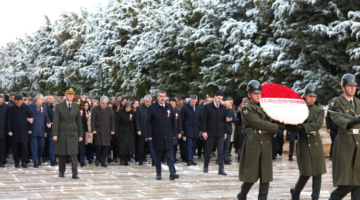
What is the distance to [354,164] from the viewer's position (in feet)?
20.5

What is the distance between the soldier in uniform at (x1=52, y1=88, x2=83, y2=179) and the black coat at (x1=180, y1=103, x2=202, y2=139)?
3.84 m

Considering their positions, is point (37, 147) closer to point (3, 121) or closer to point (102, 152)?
point (3, 121)

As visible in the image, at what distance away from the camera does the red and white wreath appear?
6.23 meters

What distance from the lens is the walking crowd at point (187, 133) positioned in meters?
6.34

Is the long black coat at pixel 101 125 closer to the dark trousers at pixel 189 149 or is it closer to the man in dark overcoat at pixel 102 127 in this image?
the man in dark overcoat at pixel 102 127

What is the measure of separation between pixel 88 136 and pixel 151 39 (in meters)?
14.6

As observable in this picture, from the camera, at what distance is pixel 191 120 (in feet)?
42.9

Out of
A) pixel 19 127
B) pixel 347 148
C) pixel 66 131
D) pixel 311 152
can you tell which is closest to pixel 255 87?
pixel 311 152

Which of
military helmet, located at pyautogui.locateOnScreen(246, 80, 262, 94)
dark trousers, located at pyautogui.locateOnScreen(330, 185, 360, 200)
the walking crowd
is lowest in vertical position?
dark trousers, located at pyautogui.locateOnScreen(330, 185, 360, 200)

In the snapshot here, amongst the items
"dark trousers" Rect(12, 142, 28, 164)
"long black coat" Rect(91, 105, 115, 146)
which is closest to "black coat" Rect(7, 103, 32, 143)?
"dark trousers" Rect(12, 142, 28, 164)

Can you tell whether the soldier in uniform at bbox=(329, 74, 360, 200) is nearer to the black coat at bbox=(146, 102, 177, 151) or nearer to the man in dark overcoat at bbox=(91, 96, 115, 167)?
the black coat at bbox=(146, 102, 177, 151)

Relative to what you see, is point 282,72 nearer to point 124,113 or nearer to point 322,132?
point 322,132

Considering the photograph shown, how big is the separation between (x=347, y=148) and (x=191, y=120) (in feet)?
23.2

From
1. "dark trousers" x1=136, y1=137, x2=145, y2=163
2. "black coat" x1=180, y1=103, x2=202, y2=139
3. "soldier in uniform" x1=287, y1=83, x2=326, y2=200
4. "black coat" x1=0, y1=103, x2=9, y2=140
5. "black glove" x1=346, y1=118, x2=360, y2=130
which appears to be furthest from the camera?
"black coat" x1=180, y1=103, x2=202, y2=139
